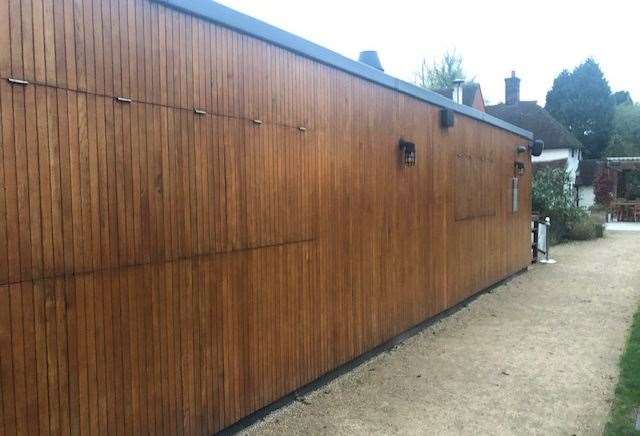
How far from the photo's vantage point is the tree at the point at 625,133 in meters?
37.5

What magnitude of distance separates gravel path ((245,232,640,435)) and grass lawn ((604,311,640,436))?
0.08 m

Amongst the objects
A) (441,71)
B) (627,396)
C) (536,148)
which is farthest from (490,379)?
(441,71)

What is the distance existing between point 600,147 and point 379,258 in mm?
38120

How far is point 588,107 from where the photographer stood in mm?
39062

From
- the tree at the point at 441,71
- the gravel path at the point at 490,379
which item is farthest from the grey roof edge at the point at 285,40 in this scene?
the tree at the point at 441,71

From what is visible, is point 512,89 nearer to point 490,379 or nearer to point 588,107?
point 588,107

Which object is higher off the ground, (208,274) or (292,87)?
(292,87)

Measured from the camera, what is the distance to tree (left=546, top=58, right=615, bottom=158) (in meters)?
38.9

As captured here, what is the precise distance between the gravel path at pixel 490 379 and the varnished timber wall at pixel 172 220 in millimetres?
387

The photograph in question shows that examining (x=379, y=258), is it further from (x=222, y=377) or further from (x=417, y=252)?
(x=222, y=377)

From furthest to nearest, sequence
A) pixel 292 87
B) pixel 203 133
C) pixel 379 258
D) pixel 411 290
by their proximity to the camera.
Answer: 1. pixel 411 290
2. pixel 379 258
3. pixel 292 87
4. pixel 203 133

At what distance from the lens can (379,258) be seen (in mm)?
6035

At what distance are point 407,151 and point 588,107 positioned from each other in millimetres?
37574

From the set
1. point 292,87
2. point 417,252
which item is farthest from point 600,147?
point 292,87
